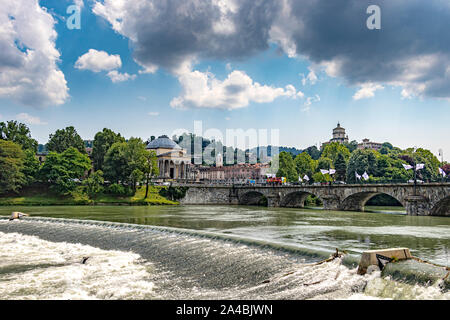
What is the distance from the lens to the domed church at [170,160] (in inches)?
4601

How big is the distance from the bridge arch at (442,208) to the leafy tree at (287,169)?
5471cm

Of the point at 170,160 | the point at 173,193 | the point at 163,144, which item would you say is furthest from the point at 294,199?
the point at 163,144

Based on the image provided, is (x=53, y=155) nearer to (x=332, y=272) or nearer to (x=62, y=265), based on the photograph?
(x=62, y=265)

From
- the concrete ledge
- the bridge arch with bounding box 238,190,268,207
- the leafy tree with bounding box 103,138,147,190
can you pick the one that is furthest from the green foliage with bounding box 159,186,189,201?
the concrete ledge

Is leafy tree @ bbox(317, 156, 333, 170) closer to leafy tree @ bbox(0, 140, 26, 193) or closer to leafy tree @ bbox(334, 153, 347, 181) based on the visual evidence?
leafy tree @ bbox(334, 153, 347, 181)

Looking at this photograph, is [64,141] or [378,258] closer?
[378,258]

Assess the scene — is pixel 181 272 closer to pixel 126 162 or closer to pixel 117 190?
pixel 117 190

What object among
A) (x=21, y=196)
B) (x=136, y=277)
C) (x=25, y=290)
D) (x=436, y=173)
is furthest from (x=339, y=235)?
(x=436, y=173)

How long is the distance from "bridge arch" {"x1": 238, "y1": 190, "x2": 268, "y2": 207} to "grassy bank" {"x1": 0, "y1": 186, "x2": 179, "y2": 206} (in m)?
16.4

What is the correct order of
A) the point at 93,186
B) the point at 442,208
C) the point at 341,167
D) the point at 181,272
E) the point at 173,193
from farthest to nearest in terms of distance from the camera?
the point at 341,167 < the point at 173,193 < the point at 93,186 < the point at 442,208 < the point at 181,272

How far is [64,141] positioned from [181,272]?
92.3m

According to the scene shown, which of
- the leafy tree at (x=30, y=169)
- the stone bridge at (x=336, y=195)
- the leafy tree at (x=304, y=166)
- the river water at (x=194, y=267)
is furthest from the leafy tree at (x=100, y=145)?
the river water at (x=194, y=267)

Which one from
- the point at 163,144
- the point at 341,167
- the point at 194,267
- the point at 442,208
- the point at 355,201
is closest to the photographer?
the point at 194,267

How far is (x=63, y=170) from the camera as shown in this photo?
69750 mm
